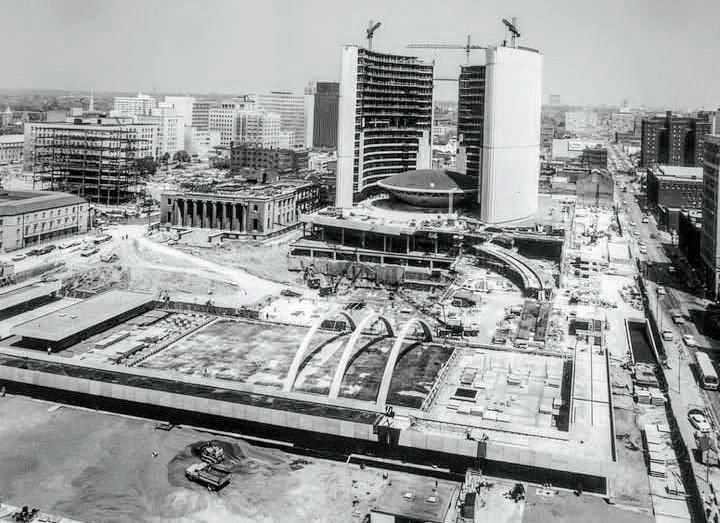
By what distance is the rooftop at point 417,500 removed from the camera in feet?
122

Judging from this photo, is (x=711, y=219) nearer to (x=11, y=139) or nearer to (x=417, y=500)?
(x=417, y=500)

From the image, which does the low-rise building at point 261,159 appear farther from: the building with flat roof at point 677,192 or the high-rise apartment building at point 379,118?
the building with flat roof at point 677,192

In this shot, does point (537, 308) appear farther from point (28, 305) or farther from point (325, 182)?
point (325, 182)

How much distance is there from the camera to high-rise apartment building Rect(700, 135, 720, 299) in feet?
280

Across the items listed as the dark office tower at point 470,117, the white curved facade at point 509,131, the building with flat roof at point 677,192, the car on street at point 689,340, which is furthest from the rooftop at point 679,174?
→ the car on street at point 689,340

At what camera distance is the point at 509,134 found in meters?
107

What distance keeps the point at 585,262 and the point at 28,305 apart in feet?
229

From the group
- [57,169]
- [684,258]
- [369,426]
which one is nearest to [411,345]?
[369,426]

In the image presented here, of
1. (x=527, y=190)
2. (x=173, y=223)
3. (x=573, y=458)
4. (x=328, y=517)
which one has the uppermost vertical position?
(x=527, y=190)

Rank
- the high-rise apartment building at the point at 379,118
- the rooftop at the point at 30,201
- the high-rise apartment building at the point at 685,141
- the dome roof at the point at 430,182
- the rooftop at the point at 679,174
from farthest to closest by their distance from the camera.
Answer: the high-rise apartment building at the point at 685,141
the rooftop at the point at 679,174
the dome roof at the point at 430,182
the high-rise apartment building at the point at 379,118
the rooftop at the point at 30,201

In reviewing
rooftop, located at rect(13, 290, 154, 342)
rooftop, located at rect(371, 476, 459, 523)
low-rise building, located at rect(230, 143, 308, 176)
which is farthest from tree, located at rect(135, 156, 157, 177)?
rooftop, located at rect(371, 476, 459, 523)

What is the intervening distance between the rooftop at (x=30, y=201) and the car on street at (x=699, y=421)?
86.9 meters

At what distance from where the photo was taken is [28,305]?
7456 centimetres

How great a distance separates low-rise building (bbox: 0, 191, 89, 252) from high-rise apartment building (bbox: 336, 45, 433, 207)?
40.2 m
